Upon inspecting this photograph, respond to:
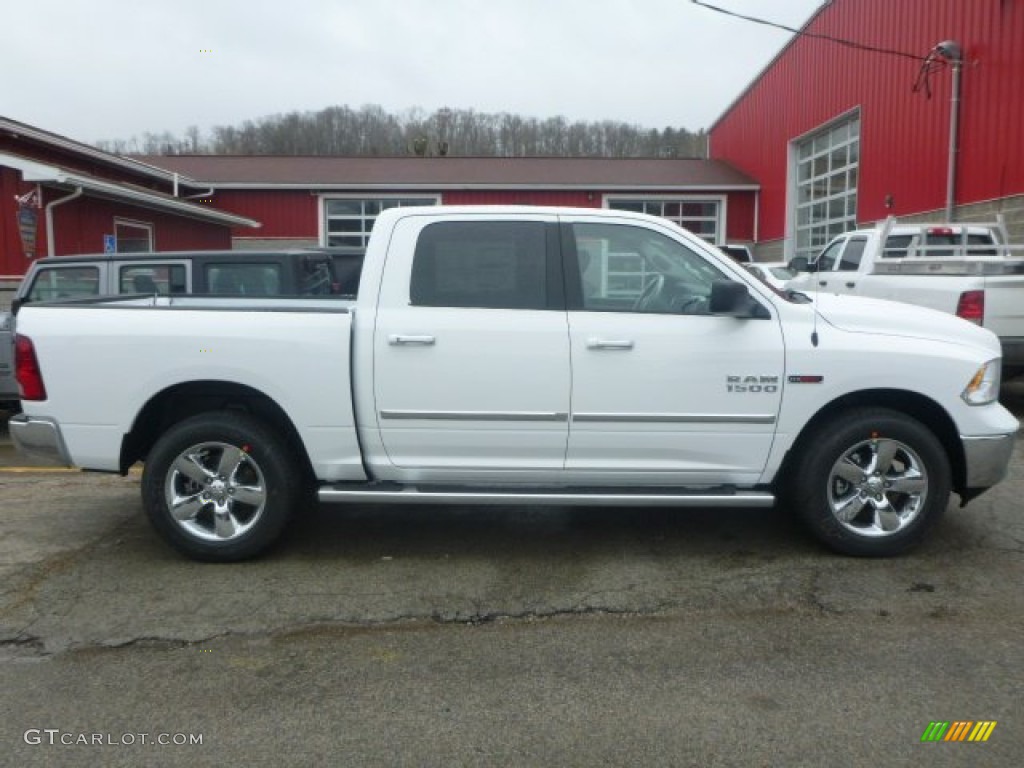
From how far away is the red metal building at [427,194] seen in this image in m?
26.4

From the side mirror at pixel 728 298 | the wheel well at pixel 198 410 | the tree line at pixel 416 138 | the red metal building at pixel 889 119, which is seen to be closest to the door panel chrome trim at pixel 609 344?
the side mirror at pixel 728 298

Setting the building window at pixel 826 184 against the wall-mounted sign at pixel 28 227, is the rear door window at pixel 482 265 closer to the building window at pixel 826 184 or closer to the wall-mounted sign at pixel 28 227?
the wall-mounted sign at pixel 28 227

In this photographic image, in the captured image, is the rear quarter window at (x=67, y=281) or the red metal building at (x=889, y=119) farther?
the red metal building at (x=889, y=119)

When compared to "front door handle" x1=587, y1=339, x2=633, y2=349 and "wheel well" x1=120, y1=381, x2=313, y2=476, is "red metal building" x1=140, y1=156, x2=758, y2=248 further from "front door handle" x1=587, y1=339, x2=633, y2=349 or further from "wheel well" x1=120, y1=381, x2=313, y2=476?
"front door handle" x1=587, y1=339, x2=633, y2=349

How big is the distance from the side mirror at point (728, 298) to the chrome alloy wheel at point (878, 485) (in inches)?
39.3

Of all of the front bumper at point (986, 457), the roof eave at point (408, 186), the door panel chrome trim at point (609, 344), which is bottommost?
the front bumper at point (986, 457)

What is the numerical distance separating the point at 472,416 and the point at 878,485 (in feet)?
7.31

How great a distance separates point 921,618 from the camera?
13.0 feet

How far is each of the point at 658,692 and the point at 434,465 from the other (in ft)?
5.98

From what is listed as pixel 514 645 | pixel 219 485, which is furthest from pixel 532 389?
pixel 219 485

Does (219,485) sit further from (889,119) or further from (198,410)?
(889,119)

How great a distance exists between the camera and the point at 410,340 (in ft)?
14.6

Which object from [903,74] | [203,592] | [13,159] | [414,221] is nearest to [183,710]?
[203,592]

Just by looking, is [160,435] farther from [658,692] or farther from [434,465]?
[658,692]
